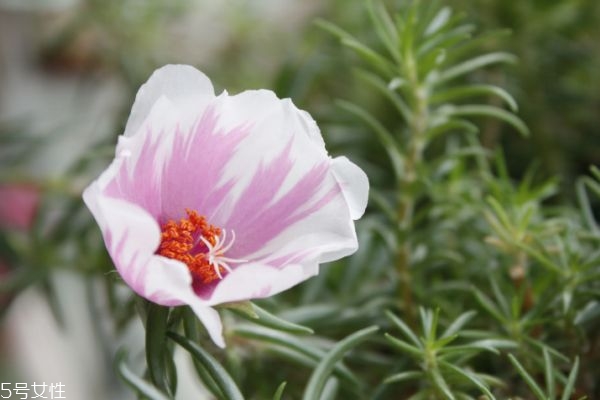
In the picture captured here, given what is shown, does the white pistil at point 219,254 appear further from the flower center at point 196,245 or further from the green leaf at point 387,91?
the green leaf at point 387,91

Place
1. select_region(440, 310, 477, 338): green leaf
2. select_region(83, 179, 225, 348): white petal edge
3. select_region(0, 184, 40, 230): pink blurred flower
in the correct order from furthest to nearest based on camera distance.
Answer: select_region(0, 184, 40, 230): pink blurred flower → select_region(440, 310, 477, 338): green leaf → select_region(83, 179, 225, 348): white petal edge

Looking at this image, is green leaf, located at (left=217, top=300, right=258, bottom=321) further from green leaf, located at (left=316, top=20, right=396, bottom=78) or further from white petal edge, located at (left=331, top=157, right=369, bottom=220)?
green leaf, located at (left=316, top=20, right=396, bottom=78)

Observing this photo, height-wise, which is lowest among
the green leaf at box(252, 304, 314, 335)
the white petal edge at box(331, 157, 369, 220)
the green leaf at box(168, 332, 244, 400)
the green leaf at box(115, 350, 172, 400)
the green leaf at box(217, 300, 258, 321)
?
the green leaf at box(115, 350, 172, 400)

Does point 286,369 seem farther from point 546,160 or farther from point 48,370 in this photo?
point 48,370

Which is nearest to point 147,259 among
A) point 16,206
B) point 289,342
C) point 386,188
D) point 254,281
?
point 254,281

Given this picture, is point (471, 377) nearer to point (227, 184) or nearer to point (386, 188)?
A: point (227, 184)

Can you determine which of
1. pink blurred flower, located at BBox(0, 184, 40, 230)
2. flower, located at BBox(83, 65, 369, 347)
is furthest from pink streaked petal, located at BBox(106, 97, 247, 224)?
pink blurred flower, located at BBox(0, 184, 40, 230)

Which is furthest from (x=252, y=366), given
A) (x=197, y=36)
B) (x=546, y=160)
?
(x=197, y=36)
